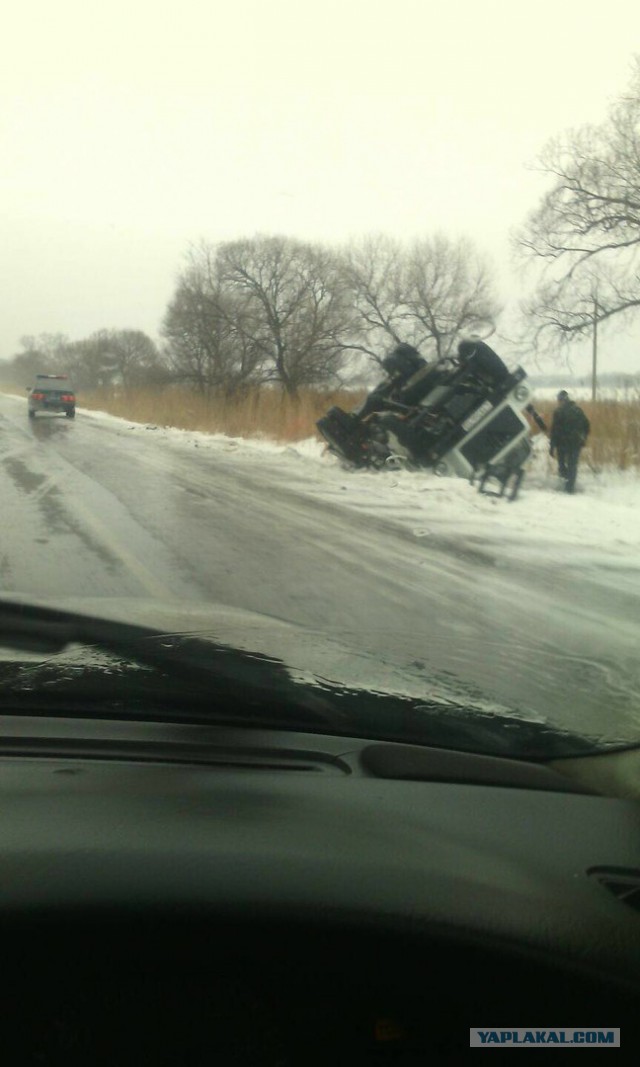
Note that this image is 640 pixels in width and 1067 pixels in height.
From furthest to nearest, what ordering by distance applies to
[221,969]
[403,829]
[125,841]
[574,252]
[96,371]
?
1. [96,371]
2. [574,252]
3. [403,829]
4. [125,841]
5. [221,969]

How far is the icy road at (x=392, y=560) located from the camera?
160 inches

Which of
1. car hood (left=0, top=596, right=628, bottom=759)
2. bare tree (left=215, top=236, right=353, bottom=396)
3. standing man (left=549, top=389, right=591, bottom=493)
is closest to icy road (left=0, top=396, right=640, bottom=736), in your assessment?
car hood (left=0, top=596, right=628, bottom=759)

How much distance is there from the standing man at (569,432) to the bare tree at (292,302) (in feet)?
54.1

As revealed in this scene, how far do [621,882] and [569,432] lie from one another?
15.5 m

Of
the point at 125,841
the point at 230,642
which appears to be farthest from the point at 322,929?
the point at 230,642

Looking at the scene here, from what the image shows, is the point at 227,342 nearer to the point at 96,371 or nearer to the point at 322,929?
the point at 96,371

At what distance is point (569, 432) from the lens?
16859mm

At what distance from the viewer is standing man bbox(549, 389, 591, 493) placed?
54.7 ft

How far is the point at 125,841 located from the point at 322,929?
0.45 meters

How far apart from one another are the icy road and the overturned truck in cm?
53

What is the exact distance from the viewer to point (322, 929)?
1.64m

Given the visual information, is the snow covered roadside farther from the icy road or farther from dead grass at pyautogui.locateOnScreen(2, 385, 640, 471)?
dead grass at pyautogui.locateOnScreen(2, 385, 640, 471)

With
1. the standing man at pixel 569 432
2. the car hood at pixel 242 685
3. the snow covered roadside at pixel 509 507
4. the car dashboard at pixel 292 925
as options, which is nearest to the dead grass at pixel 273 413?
the snow covered roadside at pixel 509 507

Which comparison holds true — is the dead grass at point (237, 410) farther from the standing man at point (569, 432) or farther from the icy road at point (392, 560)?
the icy road at point (392, 560)
